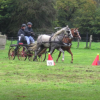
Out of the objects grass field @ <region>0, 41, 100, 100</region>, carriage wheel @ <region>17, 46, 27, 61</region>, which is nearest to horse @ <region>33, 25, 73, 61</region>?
carriage wheel @ <region>17, 46, 27, 61</region>

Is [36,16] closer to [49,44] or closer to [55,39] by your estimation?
[49,44]

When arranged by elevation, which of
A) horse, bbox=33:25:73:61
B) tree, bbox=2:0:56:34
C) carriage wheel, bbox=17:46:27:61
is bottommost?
carriage wheel, bbox=17:46:27:61

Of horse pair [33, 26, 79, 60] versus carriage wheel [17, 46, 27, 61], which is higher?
horse pair [33, 26, 79, 60]

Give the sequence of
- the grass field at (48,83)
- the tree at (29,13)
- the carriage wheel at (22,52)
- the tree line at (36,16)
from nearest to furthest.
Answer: the grass field at (48,83) → the carriage wheel at (22,52) → the tree at (29,13) → the tree line at (36,16)

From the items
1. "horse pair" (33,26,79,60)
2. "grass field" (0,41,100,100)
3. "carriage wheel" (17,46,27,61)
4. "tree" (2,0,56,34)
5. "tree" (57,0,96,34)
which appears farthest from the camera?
"tree" (57,0,96,34)

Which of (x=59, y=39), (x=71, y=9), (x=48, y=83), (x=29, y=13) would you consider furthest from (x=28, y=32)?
(x=71, y=9)

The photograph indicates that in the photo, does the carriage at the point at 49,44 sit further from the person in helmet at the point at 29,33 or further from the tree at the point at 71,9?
the tree at the point at 71,9

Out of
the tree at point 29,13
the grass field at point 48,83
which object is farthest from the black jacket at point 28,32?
the tree at point 29,13

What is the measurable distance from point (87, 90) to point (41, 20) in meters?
47.7

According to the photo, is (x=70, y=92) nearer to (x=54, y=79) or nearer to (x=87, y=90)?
(x=87, y=90)

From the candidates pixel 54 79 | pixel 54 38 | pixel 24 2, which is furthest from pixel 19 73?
pixel 24 2

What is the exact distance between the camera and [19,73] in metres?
11.0

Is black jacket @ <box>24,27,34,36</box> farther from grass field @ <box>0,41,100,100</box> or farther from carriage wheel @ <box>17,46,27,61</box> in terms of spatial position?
grass field @ <box>0,41,100,100</box>

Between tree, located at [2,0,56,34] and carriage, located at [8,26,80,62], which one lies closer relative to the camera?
carriage, located at [8,26,80,62]
